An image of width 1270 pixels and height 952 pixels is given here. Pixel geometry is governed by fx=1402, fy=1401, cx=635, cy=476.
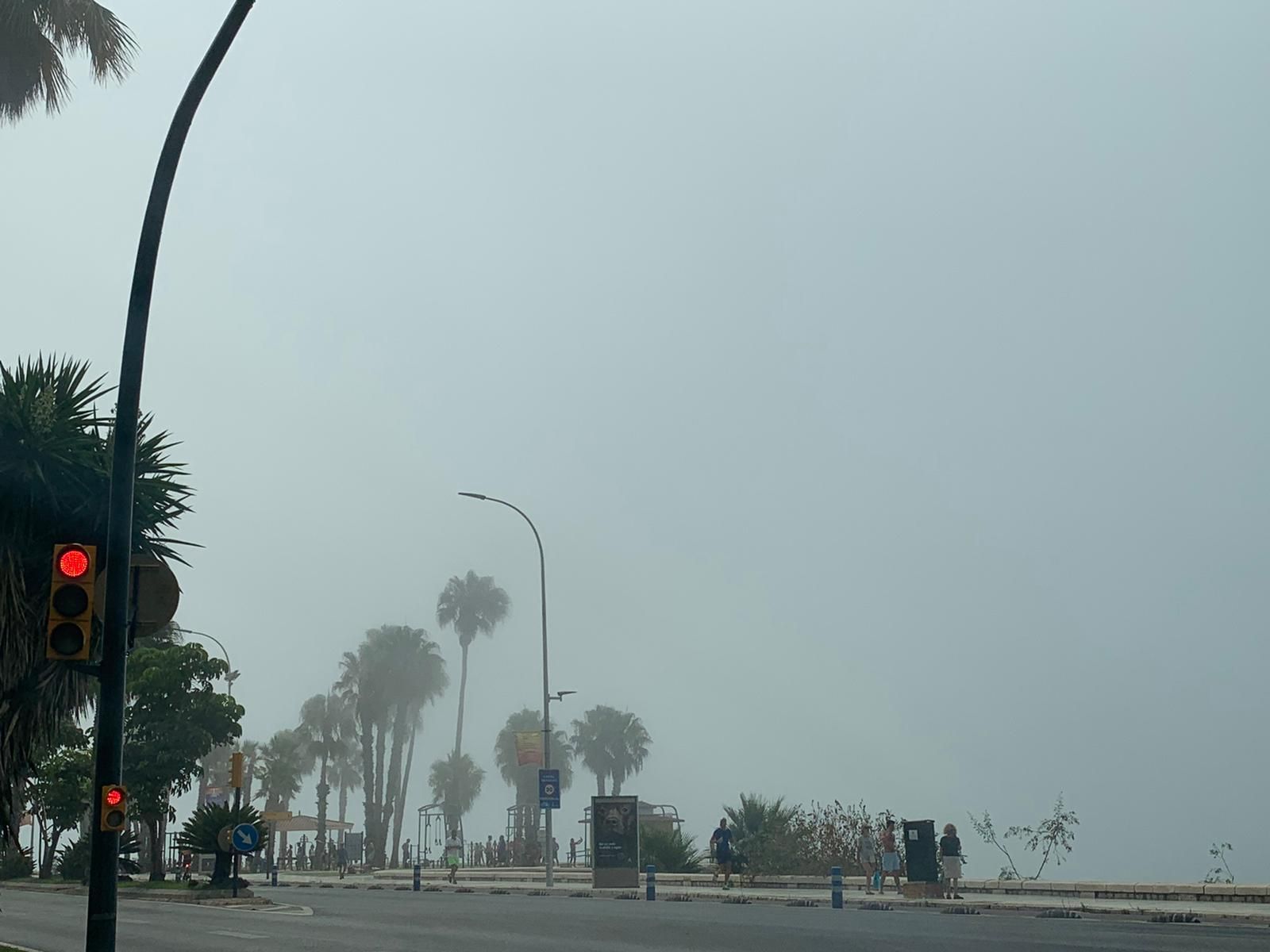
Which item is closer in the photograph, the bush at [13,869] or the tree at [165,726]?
the tree at [165,726]

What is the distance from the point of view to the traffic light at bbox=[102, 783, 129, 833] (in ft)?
33.6

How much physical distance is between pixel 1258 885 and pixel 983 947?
1259cm

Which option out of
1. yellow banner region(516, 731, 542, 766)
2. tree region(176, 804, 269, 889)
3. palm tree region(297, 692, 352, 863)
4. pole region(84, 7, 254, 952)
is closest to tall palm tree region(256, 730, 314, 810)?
palm tree region(297, 692, 352, 863)

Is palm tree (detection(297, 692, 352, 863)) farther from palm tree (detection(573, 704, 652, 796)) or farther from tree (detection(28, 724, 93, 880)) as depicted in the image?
tree (detection(28, 724, 93, 880))

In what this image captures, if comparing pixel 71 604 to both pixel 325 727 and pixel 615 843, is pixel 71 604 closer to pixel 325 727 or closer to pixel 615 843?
pixel 615 843

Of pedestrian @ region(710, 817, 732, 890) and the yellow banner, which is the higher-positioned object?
the yellow banner

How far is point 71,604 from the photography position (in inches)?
397

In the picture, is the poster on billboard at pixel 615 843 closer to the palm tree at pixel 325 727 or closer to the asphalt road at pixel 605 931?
the asphalt road at pixel 605 931

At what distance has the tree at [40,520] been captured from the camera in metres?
16.9

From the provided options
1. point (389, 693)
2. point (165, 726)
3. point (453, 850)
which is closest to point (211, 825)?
point (165, 726)

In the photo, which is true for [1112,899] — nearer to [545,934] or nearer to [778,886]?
[778,886]

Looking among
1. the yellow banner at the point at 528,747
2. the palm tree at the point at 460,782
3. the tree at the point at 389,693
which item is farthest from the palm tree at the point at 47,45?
the palm tree at the point at 460,782

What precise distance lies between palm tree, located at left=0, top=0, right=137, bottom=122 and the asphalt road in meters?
12.9

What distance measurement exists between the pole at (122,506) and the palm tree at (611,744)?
12793cm
